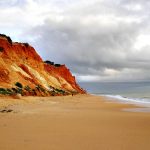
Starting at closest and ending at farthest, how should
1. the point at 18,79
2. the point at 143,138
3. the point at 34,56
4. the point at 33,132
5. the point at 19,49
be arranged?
the point at 143,138, the point at 33,132, the point at 18,79, the point at 19,49, the point at 34,56

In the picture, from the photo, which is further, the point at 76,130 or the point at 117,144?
the point at 76,130

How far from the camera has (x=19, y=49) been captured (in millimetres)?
72312

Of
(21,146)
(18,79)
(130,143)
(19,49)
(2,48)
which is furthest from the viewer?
(19,49)

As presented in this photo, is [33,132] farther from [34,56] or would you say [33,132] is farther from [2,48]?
[34,56]

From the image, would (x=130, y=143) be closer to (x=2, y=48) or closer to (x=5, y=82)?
(x=5, y=82)

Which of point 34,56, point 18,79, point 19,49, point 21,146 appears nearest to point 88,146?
point 21,146

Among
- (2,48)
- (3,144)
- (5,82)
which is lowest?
(3,144)

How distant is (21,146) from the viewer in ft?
23.3

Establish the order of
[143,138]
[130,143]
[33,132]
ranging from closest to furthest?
[130,143]
[143,138]
[33,132]

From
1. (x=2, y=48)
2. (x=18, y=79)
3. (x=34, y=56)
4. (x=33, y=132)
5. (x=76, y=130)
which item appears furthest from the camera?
(x=34, y=56)

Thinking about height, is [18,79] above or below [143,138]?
above

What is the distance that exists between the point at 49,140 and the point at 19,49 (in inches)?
2608

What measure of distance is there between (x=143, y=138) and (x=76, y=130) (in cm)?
238

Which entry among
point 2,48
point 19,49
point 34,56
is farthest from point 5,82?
point 34,56
